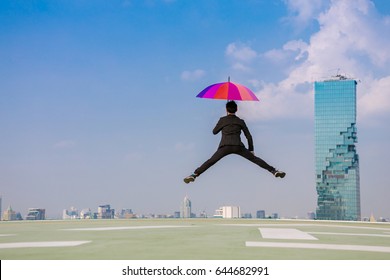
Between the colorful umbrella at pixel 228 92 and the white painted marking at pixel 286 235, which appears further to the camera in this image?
the white painted marking at pixel 286 235

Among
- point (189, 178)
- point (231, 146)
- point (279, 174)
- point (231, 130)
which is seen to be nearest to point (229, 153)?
point (231, 146)

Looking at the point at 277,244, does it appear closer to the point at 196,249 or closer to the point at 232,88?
the point at 196,249

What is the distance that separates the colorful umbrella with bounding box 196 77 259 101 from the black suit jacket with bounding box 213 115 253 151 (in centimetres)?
62

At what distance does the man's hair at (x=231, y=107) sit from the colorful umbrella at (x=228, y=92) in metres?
0.14

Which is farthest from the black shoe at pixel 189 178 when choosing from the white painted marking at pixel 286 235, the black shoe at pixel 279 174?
the white painted marking at pixel 286 235

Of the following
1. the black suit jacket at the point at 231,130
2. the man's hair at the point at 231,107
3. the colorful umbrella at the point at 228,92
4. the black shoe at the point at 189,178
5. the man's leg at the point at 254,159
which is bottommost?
the black shoe at the point at 189,178

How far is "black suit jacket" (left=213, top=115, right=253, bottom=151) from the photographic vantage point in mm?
13867

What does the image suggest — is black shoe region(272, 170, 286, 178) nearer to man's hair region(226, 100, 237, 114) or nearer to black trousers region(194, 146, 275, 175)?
black trousers region(194, 146, 275, 175)

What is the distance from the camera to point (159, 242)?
47.8 ft

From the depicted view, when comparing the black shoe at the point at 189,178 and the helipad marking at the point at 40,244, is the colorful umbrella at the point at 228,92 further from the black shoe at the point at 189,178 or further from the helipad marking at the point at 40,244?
the helipad marking at the point at 40,244

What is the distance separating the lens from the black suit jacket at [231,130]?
546 inches

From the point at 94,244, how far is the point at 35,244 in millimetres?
1565

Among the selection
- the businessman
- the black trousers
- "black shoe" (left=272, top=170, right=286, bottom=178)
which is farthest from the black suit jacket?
"black shoe" (left=272, top=170, right=286, bottom=178)
